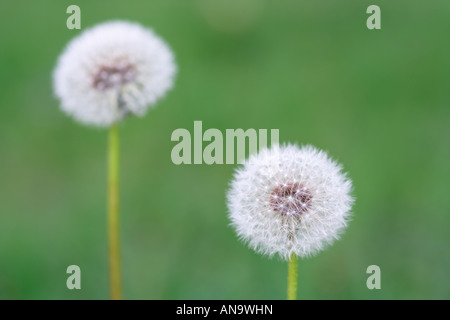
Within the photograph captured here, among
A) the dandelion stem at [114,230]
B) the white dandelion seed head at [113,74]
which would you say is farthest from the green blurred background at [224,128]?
the white dandelion seed head at [113,74]

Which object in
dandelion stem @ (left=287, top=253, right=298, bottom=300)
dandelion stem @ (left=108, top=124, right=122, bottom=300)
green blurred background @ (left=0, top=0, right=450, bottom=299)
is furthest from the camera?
green blurred background @ (left=0, top=0, right=450, bottom=299)

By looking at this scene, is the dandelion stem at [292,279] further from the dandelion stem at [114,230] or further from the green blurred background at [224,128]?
the green blurred background at [224,128]

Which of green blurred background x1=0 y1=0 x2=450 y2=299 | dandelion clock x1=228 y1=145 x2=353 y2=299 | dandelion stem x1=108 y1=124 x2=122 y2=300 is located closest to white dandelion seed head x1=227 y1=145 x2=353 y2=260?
dandelion clock x1=228 y1=145 x2=353 y2=299

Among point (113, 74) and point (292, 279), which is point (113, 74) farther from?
point (292, 279)

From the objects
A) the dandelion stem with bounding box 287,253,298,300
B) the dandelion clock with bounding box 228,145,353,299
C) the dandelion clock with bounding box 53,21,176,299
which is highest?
the dandelion clock with bounding box 53,21,176,299

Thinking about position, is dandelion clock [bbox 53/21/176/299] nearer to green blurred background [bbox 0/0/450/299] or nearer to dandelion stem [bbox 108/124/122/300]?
dandelion stem [bbox 108/124/122/300]

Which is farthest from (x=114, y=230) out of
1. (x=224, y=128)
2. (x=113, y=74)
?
(x=224, y=128)
